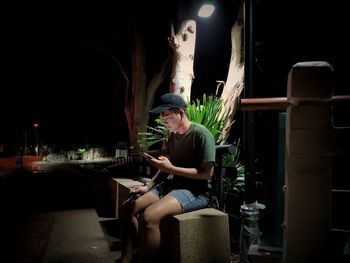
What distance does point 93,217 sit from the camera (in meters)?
6.53

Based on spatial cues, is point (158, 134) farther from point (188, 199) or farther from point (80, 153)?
point (80, 153)

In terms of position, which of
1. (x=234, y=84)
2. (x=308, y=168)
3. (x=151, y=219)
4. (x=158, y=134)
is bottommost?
(x=151, y=219)

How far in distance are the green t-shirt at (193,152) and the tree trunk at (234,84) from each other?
88.2 inches

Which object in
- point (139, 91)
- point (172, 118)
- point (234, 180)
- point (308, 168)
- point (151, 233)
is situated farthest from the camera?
point (139, 91)

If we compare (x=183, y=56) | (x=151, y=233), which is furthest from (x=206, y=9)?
(x=151, y=233)

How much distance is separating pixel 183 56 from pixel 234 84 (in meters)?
1.35

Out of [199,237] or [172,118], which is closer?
[199,237]

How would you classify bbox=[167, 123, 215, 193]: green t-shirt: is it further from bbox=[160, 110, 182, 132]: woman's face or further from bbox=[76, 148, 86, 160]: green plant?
bbox=[76, 148, 86, 160]: green plant

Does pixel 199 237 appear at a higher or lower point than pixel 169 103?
→ lower

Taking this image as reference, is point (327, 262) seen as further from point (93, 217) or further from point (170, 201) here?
point (93, 217)

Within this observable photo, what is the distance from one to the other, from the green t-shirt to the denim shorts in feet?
0.25

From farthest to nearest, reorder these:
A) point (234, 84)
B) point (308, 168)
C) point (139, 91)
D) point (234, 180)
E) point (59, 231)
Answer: point (139, 91) < point (234, 84) < point (59, 231) < point (234, 180) < point (308, 168)

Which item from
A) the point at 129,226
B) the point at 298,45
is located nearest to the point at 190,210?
the point at 129,226

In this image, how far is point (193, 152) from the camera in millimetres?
3459
